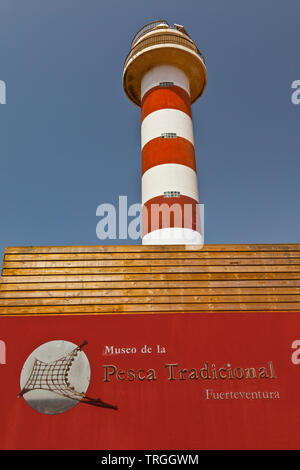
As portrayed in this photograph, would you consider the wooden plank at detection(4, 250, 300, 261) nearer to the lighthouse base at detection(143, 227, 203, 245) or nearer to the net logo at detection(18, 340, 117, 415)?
the net logo at detection(18, 340, 117, 415)

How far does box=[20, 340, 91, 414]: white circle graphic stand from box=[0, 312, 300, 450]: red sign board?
0.02 metres

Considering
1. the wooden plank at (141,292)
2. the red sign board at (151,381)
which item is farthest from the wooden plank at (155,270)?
the red sign board at (151,381)

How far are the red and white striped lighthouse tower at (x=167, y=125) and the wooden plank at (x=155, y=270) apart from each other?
3.80 metres

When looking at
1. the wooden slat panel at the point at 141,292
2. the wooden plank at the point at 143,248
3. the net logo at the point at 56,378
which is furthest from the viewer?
the wooden plank at the point at 143,248

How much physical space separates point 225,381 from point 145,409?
1722mm

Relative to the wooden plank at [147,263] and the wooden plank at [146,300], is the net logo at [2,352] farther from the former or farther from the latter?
the wooden plank at [147,263]

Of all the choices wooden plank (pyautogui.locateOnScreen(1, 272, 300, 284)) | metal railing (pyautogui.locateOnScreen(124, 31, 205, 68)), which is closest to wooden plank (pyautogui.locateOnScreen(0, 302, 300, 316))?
wooden plank (pyautogui.locateOnScreen(1, 272, 300, 284))

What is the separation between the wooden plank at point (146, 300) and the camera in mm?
7750

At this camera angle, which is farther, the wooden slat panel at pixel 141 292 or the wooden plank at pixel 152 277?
the wooden plank at pixel 152 277

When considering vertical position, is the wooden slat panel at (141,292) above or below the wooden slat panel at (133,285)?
below

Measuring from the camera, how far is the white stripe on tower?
1236 cm

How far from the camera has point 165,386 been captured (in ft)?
23.0
